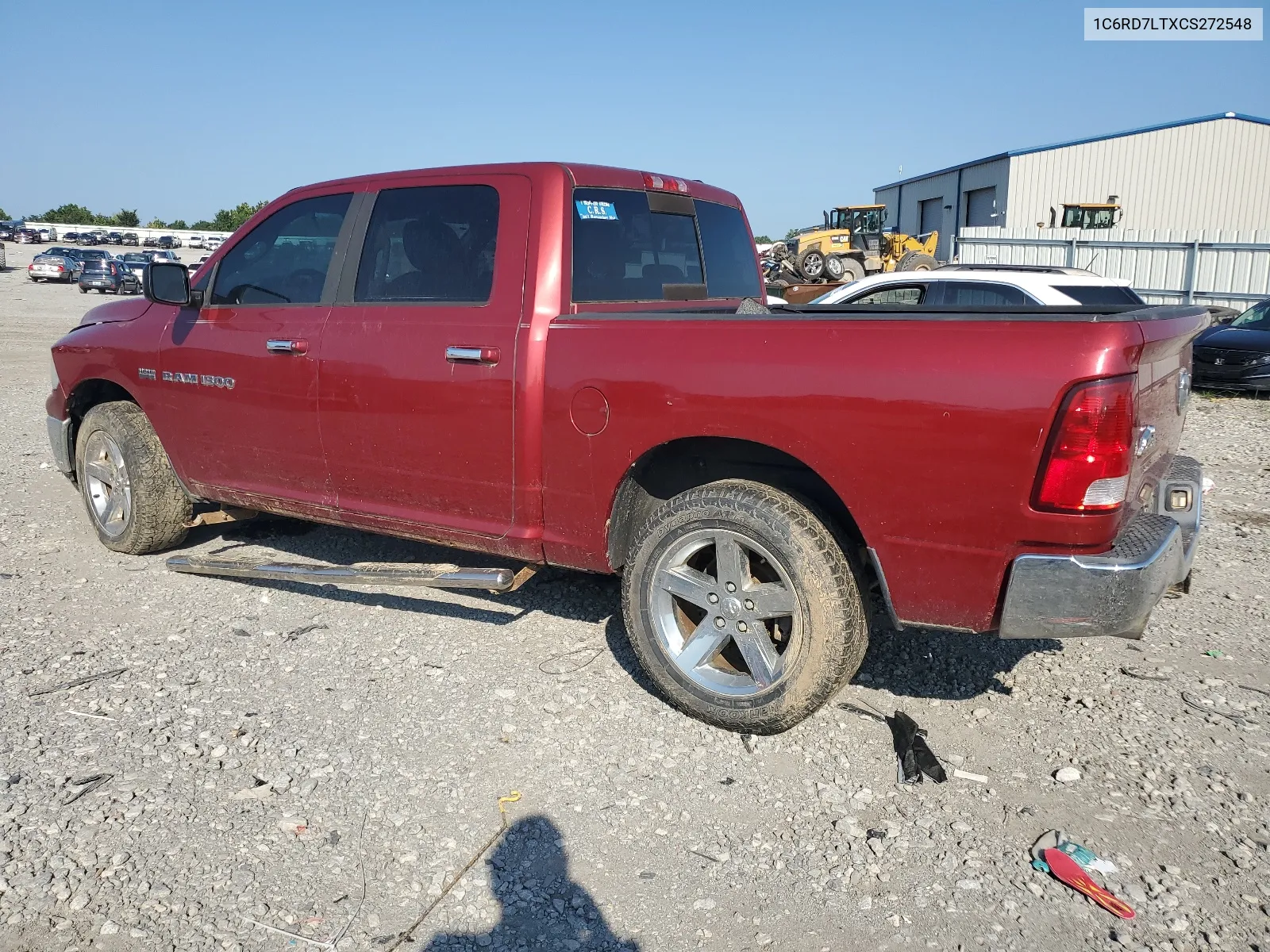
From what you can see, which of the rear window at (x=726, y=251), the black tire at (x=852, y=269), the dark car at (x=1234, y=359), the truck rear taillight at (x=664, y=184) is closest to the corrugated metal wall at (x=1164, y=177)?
the black tire at (x=852, y=269)

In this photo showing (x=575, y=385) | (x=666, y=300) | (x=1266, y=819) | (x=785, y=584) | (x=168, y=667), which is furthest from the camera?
(x=666, y=300)

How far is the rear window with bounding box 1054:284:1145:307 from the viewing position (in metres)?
8.72

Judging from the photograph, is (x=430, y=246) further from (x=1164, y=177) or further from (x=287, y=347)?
(x=1164, y=177)

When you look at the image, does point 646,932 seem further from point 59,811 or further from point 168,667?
point 168,667

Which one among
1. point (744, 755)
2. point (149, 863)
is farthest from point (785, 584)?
point (149, 863)

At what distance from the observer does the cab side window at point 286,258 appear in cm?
464

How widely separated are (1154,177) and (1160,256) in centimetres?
1726

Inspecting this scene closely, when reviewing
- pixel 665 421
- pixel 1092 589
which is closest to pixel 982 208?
pixel 665 421

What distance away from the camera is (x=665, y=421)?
11.7 feet

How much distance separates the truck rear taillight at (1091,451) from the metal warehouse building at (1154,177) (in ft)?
123

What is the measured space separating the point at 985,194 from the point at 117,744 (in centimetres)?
4354

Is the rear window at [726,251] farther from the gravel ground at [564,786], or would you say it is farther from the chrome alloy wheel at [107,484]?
the chrome alloy wheel at [107,484]

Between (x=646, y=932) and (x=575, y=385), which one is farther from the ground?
(x=575, y=385)

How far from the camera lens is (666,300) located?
14.9 ft
